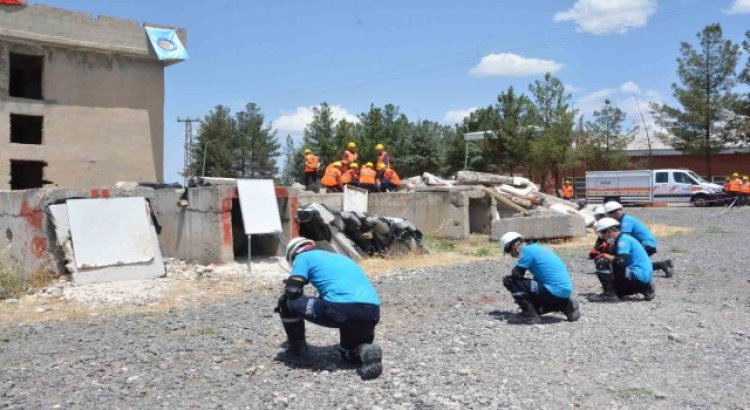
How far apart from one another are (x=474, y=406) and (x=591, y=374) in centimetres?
136

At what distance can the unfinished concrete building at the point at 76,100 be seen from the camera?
19.6 m

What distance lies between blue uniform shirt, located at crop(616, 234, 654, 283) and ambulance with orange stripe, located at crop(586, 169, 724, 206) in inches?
1026

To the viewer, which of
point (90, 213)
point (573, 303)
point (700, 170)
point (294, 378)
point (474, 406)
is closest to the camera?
point (474, 406)

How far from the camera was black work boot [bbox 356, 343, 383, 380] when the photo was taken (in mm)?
5750

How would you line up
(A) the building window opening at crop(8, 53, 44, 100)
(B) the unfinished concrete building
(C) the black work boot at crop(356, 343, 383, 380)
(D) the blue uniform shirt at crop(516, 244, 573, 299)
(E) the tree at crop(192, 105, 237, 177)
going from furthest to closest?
(E) the tree at crop(192, 105, 237, 177), (A) the building window opening at crop(8, 53, 44, 100), (B) the unfinished concrete building, (D) the blue uniform shirt at crop(516, 244, 573, 299), (C) the black work boot at crop(356, 343, 383, 380)

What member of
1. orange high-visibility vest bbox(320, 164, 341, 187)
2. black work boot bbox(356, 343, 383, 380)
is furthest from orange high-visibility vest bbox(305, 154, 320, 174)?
black work boot bbox(356, 343, 383, 380)

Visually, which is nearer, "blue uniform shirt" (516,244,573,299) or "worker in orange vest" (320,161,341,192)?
"blue uniform shirt" (516,244,573,299)

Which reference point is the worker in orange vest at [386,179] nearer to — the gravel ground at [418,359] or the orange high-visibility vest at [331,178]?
the orange high-visibility vest at [331,178]

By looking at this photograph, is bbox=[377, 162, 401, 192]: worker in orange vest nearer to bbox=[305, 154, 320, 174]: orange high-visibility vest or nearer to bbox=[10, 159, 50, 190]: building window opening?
bbox=[305, 154, 320, 174]: orange high-visibility vest

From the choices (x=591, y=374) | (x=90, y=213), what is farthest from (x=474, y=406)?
(x=90, y=213)

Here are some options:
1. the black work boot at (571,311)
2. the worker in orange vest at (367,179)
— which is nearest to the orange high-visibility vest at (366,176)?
the worker in orange vest at (367,179)

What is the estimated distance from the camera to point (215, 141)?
179ft

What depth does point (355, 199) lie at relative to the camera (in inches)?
738

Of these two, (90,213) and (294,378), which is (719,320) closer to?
(294,378)
